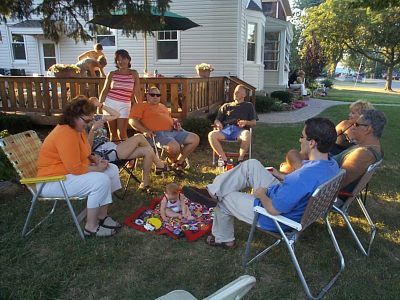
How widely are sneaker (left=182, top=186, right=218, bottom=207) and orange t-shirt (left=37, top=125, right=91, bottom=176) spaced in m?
0.97

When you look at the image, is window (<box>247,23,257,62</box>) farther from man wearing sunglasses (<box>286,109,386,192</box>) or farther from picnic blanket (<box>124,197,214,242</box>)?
picnic blanket (<box>124,197,214,242</box>)

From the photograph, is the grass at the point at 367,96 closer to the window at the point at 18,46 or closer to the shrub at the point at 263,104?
the shrub at the point at 263,104

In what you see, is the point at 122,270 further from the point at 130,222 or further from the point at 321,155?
the point at 321,155

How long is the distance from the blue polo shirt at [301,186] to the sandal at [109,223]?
1.62m

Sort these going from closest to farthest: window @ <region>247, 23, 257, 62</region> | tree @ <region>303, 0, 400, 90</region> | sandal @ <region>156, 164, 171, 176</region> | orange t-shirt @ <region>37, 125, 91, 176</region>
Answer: orange t-shirt @ <region>37, 125, 91, 176</region> < sandal @ <region>156, 164, 171, 176</region> < window @ <region>247, 23, 257, 62</region> < tree @ <region>303, 0, 400, 90</region>

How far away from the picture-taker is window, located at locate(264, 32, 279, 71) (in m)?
16.5

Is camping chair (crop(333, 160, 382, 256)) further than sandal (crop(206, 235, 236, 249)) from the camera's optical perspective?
No

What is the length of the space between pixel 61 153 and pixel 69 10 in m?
3.77

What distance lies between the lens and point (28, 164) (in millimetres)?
3291

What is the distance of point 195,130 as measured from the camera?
661 centimetres

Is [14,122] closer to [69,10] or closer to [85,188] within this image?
[69,10]

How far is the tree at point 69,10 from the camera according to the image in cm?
525

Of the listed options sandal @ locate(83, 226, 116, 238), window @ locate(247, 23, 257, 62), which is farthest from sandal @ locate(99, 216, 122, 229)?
window @ locate(247, 23, 257, 62)

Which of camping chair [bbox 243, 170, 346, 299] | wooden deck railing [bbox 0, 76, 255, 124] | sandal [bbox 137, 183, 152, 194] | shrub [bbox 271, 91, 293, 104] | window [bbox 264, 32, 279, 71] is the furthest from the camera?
window [bbox 264, 32, 279, 71]
